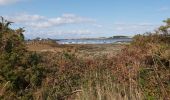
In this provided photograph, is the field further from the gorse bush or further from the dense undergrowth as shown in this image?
the gorse bush

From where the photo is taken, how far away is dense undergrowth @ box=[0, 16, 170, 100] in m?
9.54

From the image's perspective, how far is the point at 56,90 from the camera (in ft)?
37.4

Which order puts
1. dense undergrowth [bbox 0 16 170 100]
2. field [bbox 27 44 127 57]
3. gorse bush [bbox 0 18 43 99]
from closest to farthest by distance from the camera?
dense undergrowth [bbox 0 16 170 100] < gorse bush [bbox 0 18 43 99] < field [bbox 27 44 127 57]

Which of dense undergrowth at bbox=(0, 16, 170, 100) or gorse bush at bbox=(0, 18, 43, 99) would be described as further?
gorse bush at bbox=(0, 18, 43, 99)

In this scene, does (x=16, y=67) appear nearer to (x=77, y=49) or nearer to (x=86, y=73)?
(x=86, y=73)

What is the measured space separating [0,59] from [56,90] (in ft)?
5.31

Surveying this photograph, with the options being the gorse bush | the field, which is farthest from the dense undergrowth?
the field

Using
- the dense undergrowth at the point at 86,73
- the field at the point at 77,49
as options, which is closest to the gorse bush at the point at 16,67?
the dense undergrowth at the point at 86,73

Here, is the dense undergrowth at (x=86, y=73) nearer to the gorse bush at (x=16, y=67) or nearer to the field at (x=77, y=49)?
the gorse bush at (x=16, y=67)

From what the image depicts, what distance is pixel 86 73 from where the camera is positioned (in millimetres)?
12062

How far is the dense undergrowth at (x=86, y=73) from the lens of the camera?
9.54 metres

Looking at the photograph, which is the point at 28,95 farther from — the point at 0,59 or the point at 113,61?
the point at 113,61

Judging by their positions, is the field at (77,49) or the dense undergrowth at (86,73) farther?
the field at (77,49)

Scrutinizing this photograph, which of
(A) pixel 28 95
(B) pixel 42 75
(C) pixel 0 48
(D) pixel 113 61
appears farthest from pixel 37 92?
(D) pixel 113 61
